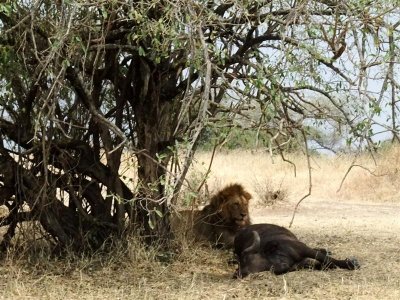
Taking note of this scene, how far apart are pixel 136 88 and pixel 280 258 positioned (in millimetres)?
2322

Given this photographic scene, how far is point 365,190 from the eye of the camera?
1900cm

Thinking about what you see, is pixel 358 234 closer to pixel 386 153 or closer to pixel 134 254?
pixel 134 254

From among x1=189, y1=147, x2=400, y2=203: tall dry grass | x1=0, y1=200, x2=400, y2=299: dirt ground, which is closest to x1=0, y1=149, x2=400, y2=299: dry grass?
x1=0, y1=200, x2=400, y2=299: dirt ground

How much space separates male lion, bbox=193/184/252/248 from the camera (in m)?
9.48

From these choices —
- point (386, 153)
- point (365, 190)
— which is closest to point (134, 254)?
point (365, 190)

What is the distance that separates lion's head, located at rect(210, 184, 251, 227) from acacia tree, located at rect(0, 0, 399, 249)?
1.24m

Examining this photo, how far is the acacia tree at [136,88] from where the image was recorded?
6.30m

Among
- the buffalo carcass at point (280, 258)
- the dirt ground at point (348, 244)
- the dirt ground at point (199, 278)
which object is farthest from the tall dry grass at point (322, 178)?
the buffalo carcass at point (280, 258)

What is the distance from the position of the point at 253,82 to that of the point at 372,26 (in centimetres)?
100

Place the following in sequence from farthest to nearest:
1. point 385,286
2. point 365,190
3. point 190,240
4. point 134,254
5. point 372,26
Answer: point 365,190, point 190,240, point 134,254, point 385,286, point 372,26

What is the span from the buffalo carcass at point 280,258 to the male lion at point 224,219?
1416mm

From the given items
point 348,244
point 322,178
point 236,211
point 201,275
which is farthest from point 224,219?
point 322,178

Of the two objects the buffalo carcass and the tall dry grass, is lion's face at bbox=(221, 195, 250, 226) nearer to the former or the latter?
the buffalo carcass

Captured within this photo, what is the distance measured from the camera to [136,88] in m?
8.43
